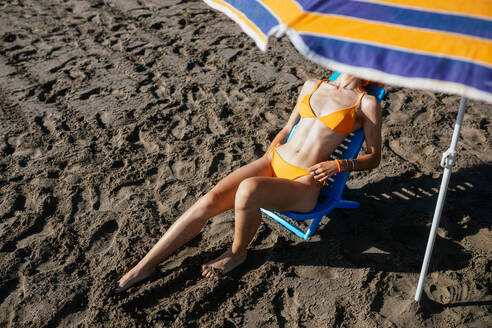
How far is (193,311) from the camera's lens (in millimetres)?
3203

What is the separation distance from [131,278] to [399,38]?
230cm

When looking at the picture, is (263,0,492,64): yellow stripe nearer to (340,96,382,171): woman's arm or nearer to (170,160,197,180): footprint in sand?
(340,96,382,171): woman's arm

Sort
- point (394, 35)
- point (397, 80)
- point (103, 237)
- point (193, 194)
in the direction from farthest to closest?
point (193, 194) → point (103, 237) → point (394, 35) → point (397, 80)

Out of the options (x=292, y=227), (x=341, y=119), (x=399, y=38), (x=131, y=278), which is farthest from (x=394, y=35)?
(x=131, y=278)

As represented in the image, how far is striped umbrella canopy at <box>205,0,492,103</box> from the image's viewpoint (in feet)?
6.57

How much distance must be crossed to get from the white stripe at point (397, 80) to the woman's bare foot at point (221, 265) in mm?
1761

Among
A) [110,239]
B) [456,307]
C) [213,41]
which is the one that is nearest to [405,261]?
[456,307]

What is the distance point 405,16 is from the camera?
2.22m

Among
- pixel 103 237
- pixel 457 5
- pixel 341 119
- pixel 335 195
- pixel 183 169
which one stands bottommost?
pixel 103 237

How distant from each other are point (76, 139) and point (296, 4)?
3.11 m

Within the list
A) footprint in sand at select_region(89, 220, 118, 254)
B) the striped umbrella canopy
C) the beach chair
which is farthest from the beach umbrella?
footprint in sand at select_region(89, 220, 118, 254)

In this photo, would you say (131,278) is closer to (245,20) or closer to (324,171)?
(324,171)

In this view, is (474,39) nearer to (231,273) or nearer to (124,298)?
(231,273)

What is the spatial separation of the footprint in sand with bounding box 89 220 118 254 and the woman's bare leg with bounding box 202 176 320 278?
0.82 m
